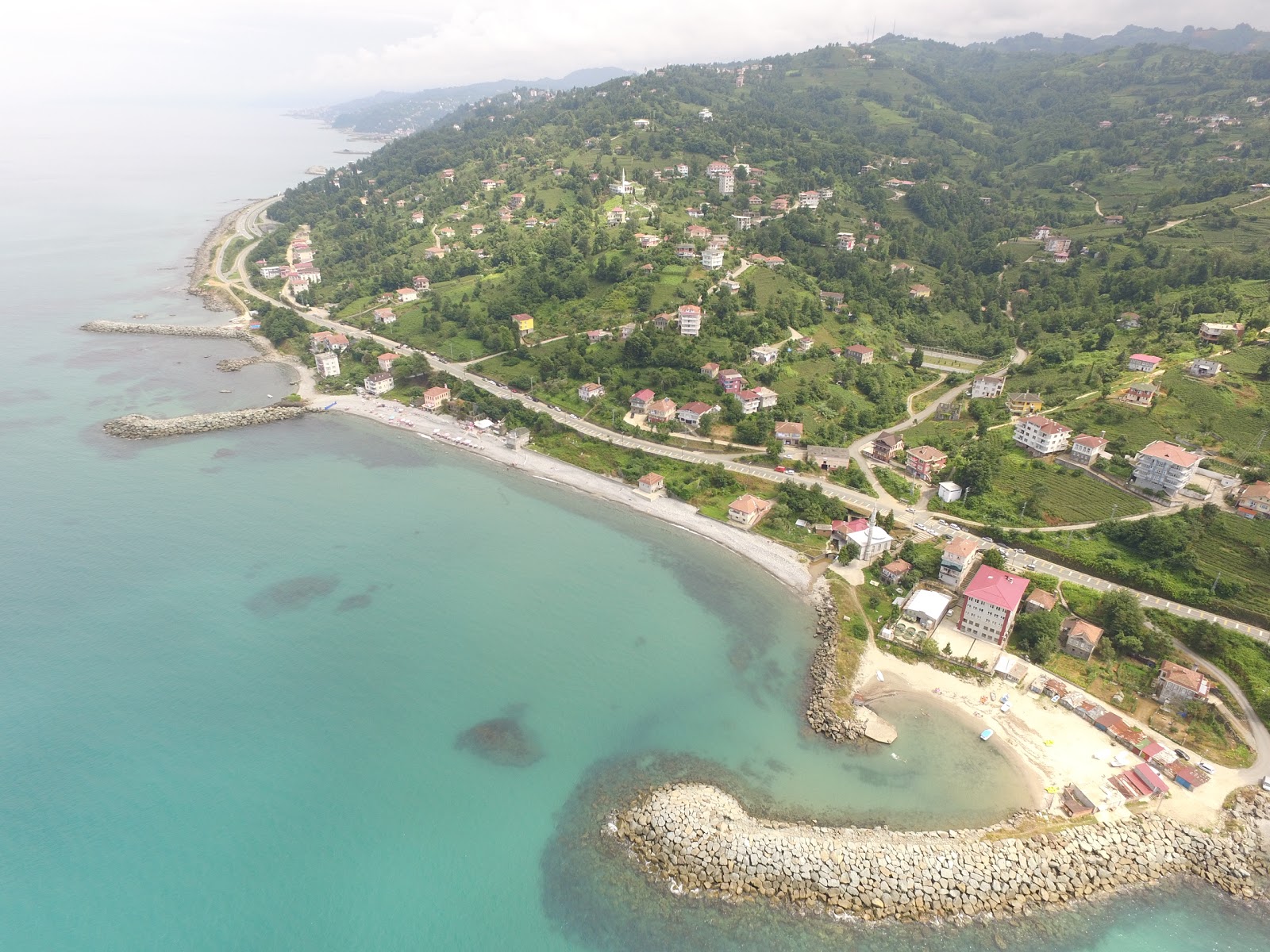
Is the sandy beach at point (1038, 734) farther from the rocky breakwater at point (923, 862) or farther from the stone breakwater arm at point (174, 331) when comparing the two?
the stone breakwater arm at point (174, 331)

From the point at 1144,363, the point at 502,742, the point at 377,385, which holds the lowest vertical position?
the point at 377,385

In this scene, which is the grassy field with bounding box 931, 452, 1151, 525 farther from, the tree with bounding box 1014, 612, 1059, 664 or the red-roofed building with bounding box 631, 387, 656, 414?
the red-roofed building with bounding box 631, 387, 656, 414

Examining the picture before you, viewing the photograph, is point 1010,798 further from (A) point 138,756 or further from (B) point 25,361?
Answer: (B) point 25,361

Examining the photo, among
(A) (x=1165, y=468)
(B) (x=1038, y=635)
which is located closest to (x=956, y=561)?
(B) (x=1038, y=635)

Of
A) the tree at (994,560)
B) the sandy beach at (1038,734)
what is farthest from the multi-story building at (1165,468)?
the sandy beach at (1038,734)

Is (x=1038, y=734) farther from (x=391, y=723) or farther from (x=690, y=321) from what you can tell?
(x=690, y=321)

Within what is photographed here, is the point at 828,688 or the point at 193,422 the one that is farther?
the point at 193,422

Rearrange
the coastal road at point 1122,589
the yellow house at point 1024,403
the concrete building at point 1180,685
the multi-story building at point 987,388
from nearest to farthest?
the concrete building at point 1180,685
the coastal road at point 1122,589
the yellow house at point 1024,403
the multi-story building at point 987,388
